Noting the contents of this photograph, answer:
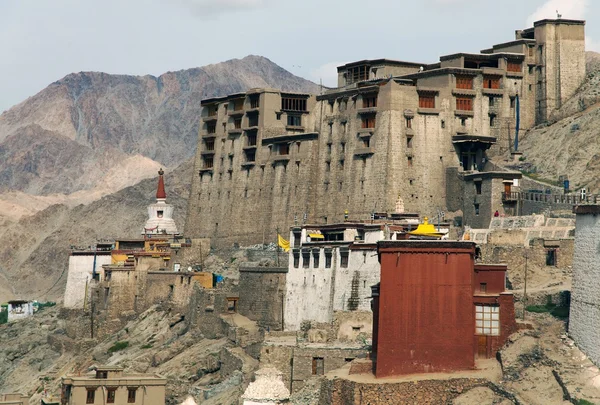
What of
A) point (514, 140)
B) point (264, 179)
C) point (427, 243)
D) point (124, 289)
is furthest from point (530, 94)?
point (427, 243)

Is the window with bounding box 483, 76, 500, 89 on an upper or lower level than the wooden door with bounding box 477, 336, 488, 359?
upper

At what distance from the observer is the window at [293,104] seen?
380 ft

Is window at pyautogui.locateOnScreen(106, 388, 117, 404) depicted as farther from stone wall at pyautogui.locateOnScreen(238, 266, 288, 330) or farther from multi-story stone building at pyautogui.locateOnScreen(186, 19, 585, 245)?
multi-story stone building at pyautogui.locateOnScreen(186, 19, 585, 245)

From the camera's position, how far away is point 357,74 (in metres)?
116

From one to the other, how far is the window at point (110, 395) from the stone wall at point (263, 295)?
64.9ft

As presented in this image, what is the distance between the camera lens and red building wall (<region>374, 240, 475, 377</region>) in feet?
192

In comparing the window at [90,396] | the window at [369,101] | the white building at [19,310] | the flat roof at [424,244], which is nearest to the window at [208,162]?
the window at [369,101]

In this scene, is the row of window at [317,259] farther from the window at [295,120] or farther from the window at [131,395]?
the window at [295,120]

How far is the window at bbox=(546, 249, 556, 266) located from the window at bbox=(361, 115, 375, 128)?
3256 cm

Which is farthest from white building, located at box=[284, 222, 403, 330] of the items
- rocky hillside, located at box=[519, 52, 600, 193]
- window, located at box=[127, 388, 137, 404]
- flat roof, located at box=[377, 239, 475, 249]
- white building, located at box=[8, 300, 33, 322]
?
white building, located at box=[8, 300, 33, 322]

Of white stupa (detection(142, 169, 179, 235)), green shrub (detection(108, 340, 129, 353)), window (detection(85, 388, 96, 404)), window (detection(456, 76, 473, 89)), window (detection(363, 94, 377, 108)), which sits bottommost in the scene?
window (detection(85, 388, 96, 404))

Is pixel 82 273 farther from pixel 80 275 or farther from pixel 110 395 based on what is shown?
pixel 110 395

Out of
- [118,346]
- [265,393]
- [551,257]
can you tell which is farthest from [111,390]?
[118,346]

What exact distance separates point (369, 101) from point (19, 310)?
151 feet
